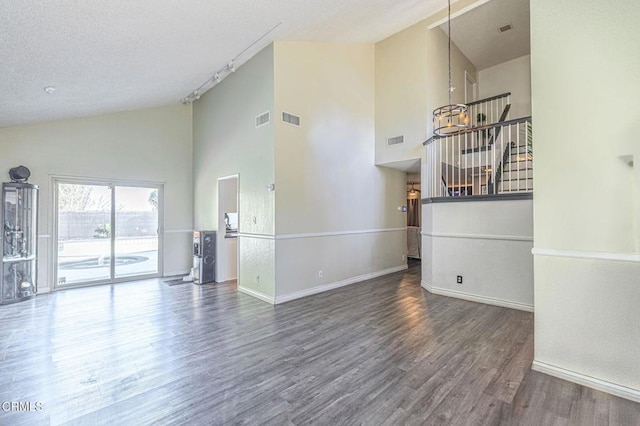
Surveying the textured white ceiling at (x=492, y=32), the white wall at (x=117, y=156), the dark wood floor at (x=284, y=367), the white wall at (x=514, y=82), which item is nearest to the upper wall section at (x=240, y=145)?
the white wall at (x=117, y=156)

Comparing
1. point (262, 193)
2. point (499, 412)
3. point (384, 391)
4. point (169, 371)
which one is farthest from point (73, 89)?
point (499, 412)

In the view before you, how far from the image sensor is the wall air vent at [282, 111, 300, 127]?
4.92 meters

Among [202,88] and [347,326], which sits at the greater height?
[202,88]

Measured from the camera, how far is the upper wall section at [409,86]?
5.98 m

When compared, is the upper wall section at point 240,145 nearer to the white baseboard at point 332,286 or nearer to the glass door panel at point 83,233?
the white baseboard at point 332,286

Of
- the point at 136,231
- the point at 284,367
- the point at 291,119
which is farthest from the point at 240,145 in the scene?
the point at 284,367

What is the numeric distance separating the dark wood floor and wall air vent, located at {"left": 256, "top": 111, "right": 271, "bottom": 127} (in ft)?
10.1

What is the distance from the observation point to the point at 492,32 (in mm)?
6824

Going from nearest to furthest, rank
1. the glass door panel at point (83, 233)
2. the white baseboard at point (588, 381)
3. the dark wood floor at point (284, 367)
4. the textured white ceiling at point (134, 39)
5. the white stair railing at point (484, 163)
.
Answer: the dark wood floor at point (284, 367)
the white baseboard at point (588, 381)
the textured white ceiling at point (134, 39)
the white stair railing at point (484, 163)
the glass door panel at point (83, 233)

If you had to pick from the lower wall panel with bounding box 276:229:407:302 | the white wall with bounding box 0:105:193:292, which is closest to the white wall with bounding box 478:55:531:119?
the lower wall panel with bounding box 276:229:407:302

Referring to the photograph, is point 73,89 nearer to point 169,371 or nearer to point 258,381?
point 169,371

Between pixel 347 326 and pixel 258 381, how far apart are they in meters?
1.56

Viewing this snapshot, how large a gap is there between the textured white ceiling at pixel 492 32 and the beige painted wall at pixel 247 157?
4447 mm

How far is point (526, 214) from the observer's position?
14.7ft
